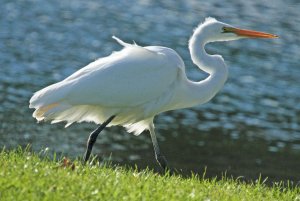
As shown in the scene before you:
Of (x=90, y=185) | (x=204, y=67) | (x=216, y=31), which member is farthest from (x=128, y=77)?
(x=90, y=185)

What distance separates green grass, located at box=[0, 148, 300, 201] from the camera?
16.1 feet

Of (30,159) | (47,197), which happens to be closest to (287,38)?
(30,159)

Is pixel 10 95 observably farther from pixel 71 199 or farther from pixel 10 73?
pixel 71 199

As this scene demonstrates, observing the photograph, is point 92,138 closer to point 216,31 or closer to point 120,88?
point 120,88

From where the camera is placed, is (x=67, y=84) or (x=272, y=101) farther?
(x=272, y=101)

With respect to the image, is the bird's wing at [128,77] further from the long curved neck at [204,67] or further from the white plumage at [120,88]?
the long curved neck at [204,67]

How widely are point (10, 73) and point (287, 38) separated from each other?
7647 millimetres

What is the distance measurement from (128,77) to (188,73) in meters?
9.81

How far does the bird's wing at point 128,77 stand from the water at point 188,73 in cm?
517

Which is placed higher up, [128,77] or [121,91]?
[128,77]

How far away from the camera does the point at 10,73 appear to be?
1628cm

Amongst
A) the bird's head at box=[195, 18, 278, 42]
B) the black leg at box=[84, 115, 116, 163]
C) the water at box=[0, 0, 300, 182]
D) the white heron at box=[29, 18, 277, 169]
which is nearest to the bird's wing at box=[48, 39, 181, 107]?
the white heron at box=[29, 18, 277, 169]

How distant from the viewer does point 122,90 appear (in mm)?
7383

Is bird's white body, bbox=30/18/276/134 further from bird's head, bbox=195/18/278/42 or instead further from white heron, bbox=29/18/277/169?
bird's head, bbox=195/18/278/42
